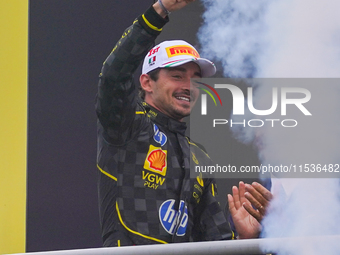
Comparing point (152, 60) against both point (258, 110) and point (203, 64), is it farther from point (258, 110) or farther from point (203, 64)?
point (258, 110)

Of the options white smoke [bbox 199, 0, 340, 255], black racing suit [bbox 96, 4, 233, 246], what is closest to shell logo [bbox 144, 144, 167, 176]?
black racing suit [bbox 96, 4, 233, 246]

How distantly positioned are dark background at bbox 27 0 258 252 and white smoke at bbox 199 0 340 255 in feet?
0.54

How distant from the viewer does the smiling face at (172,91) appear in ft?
6.48

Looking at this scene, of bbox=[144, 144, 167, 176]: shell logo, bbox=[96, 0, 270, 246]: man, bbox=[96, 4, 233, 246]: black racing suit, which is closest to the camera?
bbox=[96, 0, 270, 246]: man

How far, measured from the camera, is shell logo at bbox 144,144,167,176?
1.82 meters

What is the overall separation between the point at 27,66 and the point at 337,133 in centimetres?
154

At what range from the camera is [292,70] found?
86.2 inches

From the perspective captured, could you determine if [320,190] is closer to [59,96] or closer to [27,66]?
[59,96]

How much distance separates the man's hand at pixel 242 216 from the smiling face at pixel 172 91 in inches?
18.4

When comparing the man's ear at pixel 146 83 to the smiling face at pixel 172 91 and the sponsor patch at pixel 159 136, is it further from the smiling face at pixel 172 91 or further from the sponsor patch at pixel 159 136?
the sponsor patch at pixel 159 136

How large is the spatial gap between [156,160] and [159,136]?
0.35ft

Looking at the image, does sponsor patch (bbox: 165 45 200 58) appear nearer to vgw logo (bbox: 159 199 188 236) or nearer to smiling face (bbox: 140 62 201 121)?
smiling face (bbox: 140 62 201 121)

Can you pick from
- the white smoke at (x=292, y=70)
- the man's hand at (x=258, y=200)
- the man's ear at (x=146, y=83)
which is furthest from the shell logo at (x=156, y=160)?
the white smoke at (x=292, y=70)

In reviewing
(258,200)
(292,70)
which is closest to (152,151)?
(258,200)
